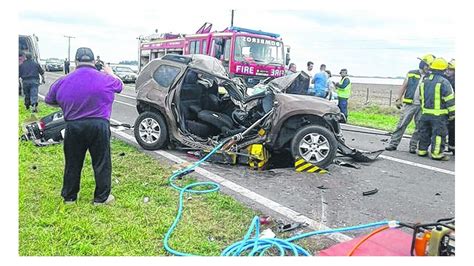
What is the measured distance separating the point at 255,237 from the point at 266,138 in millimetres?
2559

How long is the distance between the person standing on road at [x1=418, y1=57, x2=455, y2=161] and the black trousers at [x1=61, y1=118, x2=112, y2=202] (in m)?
5.29

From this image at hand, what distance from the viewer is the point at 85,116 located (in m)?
A: 4.38

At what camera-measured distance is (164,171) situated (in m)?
5.80

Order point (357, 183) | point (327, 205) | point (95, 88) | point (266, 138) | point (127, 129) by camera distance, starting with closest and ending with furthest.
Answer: point (95, 88)
point (327, 205)
point (357, 183)
point (266, 138)
point (127, 129)

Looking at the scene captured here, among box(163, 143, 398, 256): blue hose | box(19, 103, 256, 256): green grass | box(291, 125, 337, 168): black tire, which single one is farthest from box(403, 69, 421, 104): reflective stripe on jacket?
box(163, 143, 398, 256): blue hose

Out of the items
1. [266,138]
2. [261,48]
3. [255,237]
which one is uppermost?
[261,48]

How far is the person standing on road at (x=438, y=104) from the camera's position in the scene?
23.5 feet

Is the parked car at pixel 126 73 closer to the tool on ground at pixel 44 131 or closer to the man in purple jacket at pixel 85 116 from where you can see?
the tool on ground at pixel 44 131

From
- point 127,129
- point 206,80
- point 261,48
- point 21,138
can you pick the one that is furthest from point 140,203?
point 261,48

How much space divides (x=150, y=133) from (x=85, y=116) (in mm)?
2715

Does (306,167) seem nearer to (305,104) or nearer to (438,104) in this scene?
(305,104)

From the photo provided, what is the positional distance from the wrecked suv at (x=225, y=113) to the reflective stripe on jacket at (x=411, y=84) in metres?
2.57

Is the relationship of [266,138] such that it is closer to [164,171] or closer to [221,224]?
[164,171]

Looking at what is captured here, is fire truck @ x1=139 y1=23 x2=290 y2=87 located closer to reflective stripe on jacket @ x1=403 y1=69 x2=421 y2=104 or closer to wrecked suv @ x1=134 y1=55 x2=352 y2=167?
reflective stripe on jacket @ x1=403 y1=69 x2=421 y2=104
